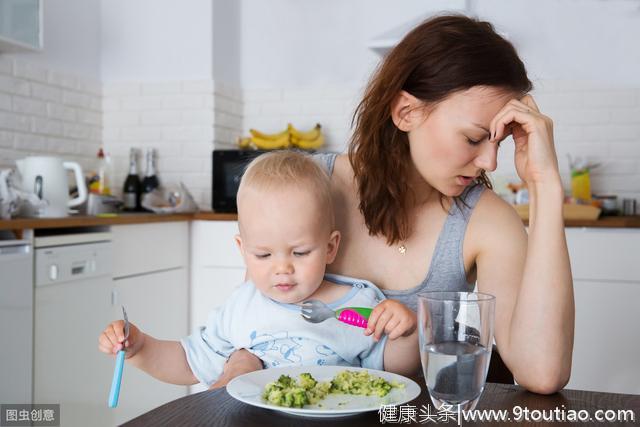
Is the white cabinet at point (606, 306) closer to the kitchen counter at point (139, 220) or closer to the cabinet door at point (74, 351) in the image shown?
the kitchen counter at point (139, 220)

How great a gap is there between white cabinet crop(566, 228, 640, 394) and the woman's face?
1.97 m

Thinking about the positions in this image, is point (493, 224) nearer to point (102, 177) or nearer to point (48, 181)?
point (48, 181)

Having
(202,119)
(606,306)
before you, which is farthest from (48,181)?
(606,306)

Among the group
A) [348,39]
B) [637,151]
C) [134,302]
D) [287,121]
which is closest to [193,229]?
[134,302]

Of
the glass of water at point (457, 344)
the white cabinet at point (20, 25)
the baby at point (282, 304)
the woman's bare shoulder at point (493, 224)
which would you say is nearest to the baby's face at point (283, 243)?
the baby at point (282, 304)

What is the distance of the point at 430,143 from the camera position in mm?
1306

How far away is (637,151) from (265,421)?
127 inches

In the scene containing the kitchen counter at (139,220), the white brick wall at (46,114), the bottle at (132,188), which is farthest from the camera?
the bottle at (132,188)

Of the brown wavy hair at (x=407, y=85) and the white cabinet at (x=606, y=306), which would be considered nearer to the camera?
the brown wavy hair at (x=407, y=85)

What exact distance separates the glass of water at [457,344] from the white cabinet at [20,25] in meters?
2.51

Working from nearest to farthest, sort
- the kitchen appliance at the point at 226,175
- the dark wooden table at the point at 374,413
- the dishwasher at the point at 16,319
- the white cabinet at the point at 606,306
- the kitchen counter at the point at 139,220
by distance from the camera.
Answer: the dark wooden table at the point at 374,413 < the dishwasher at the point at 16,319 < the kitchen counter at the point at 139,220 < the white cabinet at the point at 606,306 < the kitchen appliance at the point at 226,175

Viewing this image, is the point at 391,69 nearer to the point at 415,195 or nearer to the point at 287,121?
the point at 415,195

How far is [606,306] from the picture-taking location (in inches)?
122

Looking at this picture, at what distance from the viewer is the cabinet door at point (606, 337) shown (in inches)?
121
